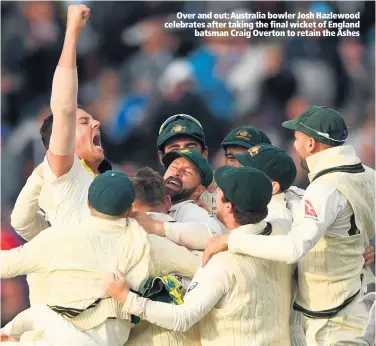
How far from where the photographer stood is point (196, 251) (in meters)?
3.76

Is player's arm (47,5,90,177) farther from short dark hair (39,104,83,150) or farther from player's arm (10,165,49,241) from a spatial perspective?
short dark hair (39,104,83,150)

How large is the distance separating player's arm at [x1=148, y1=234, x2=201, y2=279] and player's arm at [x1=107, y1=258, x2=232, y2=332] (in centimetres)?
21

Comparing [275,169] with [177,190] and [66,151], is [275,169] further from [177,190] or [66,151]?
[66,151]

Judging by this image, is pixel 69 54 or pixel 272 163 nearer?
pixel 69 54

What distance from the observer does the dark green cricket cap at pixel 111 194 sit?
11.2 feet

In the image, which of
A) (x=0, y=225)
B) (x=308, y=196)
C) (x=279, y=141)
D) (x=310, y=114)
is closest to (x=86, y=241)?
(x=308, y=196)

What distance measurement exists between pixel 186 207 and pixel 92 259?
750mm

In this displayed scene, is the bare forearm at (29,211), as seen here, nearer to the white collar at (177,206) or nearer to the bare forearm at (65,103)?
the bare forearm at (65,103)

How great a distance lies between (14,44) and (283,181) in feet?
17.2

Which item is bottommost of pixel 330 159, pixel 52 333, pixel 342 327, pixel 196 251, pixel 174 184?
pixel 342 327

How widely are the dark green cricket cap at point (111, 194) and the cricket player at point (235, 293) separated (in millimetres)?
281

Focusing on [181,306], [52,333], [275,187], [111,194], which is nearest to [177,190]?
[275,187]

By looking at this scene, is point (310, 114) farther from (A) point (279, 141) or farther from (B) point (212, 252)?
(A) point (279, 141)

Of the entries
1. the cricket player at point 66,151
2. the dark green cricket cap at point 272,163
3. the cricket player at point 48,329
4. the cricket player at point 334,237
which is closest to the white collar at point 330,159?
the cricket player at point 334,237
